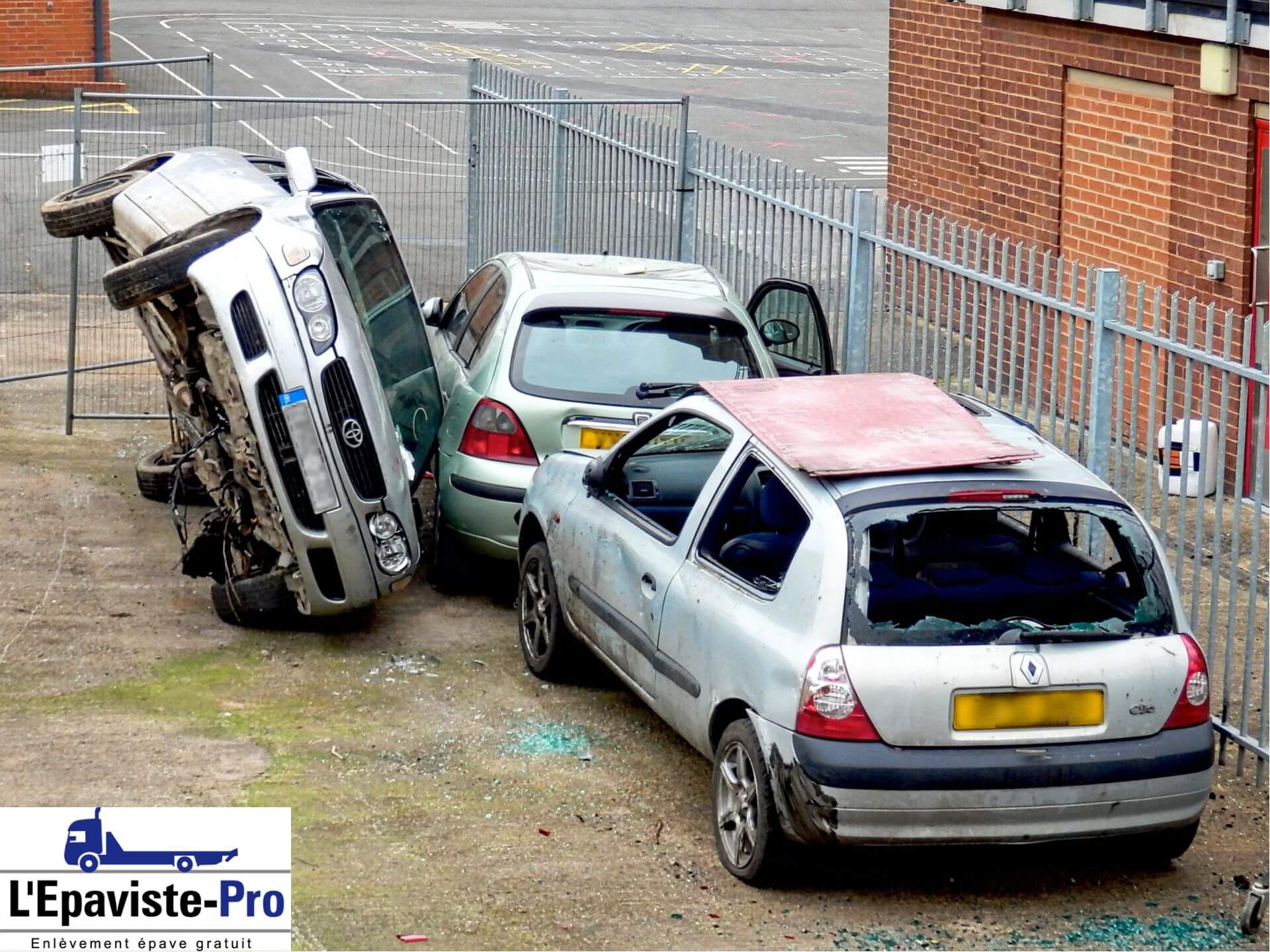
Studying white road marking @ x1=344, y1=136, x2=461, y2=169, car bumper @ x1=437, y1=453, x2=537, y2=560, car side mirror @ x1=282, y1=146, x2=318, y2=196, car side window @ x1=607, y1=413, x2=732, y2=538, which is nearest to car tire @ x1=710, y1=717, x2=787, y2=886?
car side window @ x1=607, y1=413, x2=732, y2=538

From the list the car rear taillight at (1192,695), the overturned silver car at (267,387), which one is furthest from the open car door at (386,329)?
the car rear taillight at (1192,695)

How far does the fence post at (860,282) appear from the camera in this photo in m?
9.34

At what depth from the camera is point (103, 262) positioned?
16203 millimetres

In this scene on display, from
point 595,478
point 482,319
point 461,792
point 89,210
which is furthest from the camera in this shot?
point 482,319

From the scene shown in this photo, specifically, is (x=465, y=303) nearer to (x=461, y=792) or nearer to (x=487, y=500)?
(x=487, y=500)

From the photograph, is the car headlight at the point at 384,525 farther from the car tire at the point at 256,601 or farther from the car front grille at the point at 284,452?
the car tire at the point at 256,601

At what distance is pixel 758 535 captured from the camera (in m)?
6.22

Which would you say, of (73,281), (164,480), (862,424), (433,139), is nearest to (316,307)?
(862,424)

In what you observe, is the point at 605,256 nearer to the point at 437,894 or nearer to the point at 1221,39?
the point at 1221,39

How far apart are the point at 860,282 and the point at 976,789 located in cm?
456

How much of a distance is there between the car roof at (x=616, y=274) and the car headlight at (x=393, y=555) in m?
1.65

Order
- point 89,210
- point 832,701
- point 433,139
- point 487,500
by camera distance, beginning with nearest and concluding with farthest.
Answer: point 832,701, point 487,500, point 89,210, point 433,139

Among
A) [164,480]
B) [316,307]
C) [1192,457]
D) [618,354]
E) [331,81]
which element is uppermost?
[331,81]

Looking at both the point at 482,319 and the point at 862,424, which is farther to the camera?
the point at 482,319
